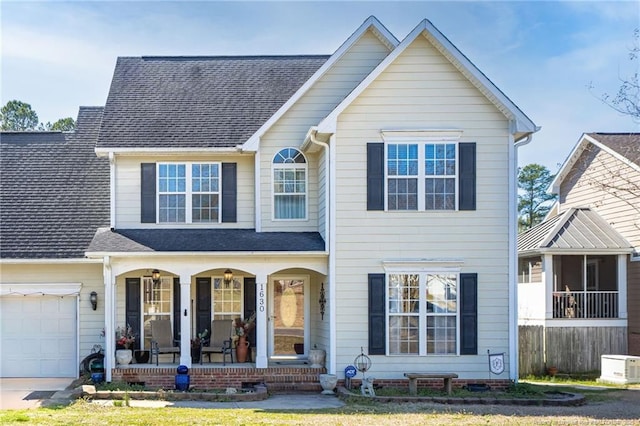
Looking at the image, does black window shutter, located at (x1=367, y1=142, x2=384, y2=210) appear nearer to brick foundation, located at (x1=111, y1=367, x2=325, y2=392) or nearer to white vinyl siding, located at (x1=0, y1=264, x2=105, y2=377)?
brick foundation, located at (x1=111, y1=367, x2=325, y2=392)

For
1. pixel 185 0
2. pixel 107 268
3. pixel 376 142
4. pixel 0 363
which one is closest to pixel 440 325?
pixel 376 142

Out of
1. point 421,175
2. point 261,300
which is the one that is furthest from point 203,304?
point 421,175

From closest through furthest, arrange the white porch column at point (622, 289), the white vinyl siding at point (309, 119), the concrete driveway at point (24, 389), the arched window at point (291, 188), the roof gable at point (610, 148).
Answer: the concrete driveway at point (24, 389) < the white vinyl siding at point (309, 119) < the arched window at point (291, 188) < the white porch column at point (622, 289) < the roof gable at point (610, 148)

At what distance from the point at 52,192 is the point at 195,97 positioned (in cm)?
460

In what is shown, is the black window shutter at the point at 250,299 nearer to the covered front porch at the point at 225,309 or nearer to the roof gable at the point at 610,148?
the covered front porch at the point at 225,309

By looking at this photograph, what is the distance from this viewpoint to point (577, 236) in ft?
72.5

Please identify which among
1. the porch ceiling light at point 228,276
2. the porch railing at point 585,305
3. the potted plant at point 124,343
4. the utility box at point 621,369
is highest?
the porch ceiling light at point 228,276

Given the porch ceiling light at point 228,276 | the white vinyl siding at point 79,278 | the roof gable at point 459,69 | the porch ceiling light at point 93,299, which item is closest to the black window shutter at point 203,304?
the porch ceiling light at point 228,276

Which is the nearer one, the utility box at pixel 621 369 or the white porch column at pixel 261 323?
the white porch column at pixel 261 323

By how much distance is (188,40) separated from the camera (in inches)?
902

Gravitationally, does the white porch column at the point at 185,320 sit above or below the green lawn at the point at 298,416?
above

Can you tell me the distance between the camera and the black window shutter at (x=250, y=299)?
19.2m

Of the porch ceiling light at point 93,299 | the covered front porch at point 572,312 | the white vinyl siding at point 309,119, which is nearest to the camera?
the white vinyl siding at point 309,119

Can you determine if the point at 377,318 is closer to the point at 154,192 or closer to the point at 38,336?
the point at 154,192
